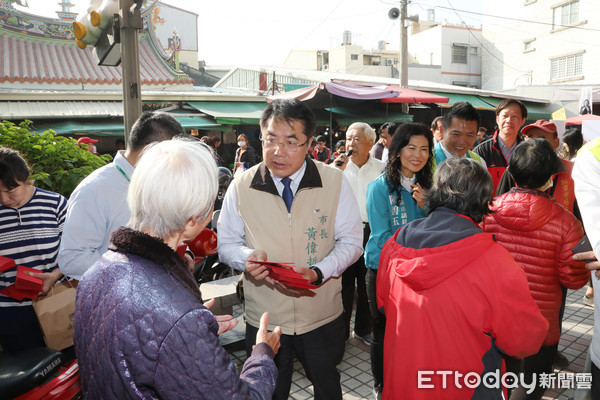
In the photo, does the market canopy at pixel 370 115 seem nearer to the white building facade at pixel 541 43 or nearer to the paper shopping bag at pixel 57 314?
the paper shopping bag at pixel 57 314

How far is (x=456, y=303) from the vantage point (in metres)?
1.76

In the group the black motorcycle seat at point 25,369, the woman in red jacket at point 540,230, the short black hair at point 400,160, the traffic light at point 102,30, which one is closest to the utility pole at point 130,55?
the traffic light at point 102,30

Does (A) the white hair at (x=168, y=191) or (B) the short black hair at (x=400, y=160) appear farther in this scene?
(B) the short black hair at (x=400, y=160)

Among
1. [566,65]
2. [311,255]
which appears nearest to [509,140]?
[311,255]

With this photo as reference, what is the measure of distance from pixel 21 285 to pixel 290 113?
1.96m

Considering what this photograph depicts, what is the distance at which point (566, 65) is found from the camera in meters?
22.0

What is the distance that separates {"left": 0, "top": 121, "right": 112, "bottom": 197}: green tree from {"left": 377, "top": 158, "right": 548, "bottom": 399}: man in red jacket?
334 centimetres

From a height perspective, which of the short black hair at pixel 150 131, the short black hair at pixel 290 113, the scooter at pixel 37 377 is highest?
the short black hair at pixel 290 113

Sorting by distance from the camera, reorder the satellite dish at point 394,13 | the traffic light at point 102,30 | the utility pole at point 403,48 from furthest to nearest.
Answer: the satellite dish at point 394,13 < the utility pole at point 403,48 < the traffic light at point 102,30

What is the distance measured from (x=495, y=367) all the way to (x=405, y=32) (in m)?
12.6

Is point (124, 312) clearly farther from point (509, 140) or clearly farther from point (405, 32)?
point (405, 32)

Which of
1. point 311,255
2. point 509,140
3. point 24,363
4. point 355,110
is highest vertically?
point 355,110

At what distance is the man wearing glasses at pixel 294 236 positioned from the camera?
7.75 feet

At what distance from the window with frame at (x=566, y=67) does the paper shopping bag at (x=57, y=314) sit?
84.7ft
